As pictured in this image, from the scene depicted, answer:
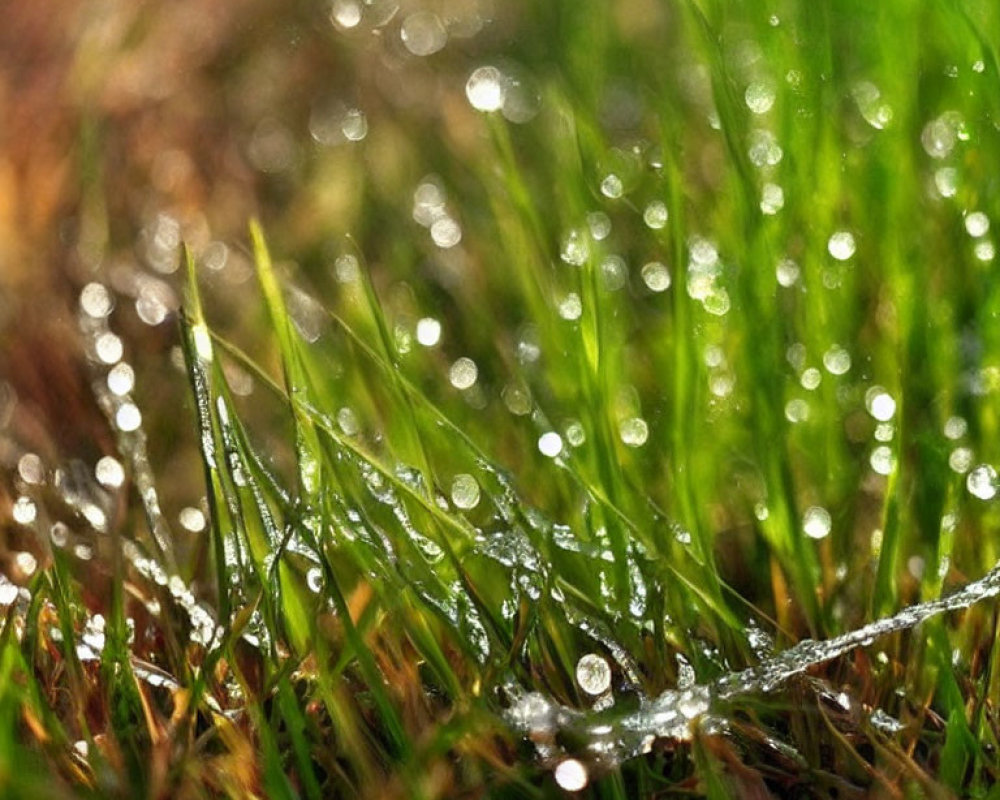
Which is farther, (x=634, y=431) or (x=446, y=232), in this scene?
(x=446, y=232)

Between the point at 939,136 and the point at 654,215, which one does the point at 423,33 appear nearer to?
the point at 654,215

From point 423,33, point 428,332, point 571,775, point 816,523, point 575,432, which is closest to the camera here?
point 571,775

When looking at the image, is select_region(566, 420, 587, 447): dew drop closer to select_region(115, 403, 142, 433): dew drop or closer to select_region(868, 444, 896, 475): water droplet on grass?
select_region(868, 444, 896, 475): water droplet on grass

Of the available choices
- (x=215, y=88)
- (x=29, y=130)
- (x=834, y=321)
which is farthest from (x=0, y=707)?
(x=215, y=88)

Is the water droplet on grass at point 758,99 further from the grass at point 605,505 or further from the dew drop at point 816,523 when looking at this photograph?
the dew drop at point 816,523

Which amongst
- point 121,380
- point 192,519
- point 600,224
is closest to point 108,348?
point 121,380

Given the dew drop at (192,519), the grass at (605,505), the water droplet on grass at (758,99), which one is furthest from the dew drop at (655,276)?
the dew drop at (192,519)

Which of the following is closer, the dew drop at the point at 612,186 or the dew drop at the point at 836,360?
the dew drop at the point at 836,360
